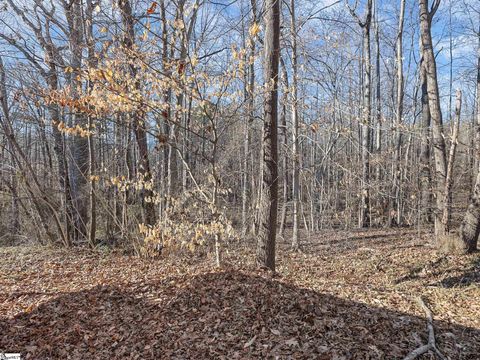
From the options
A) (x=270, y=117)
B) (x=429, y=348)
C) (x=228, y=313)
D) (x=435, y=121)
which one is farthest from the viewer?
(x=435, y=121)

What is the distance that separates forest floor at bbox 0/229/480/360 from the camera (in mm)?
3572

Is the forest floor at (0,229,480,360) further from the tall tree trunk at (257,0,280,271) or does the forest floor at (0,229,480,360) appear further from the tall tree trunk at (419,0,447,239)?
the tall tree trunk at (419,0,447,239)

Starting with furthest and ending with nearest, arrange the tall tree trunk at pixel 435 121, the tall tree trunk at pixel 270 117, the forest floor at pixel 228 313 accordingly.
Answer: the tall tree trunk at pixel 435 121
the tall tree trunk at pixel 270 117
the forest floor at pixel 228 313

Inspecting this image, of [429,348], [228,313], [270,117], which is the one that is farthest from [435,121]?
[228,313]

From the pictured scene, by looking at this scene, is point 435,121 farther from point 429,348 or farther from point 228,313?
point 228,313

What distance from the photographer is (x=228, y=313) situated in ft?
13.7

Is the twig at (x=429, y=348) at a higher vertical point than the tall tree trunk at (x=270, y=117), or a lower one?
lower

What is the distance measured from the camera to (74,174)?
844 cm

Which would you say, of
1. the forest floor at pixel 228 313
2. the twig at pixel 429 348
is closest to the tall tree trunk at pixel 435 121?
the forest floor at pixel 228 313

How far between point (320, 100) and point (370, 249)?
158 inches

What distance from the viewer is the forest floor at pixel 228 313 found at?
3.57 meters

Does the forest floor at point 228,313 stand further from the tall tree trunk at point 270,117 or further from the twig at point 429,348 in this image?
the tall tree trunk at point 270,117

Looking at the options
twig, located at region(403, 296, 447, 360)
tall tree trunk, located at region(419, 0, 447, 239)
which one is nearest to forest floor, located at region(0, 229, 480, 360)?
twig, located at region(403, 296, 447, 360)

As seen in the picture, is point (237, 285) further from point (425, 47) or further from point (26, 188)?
point (425, 47)
